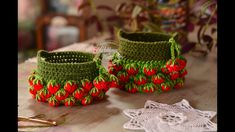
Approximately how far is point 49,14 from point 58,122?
2.16 m

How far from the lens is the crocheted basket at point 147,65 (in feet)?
3.05

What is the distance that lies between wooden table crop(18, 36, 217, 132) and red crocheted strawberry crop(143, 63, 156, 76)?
0.20ft

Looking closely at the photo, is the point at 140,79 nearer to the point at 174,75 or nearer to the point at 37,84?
the point at 174,75

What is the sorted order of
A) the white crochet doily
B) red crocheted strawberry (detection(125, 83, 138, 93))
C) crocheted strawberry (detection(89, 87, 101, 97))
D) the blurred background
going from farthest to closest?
the blurred background → red crocheted strawberry (detection(125, 83, 138, 93)) → crocheted strawberry (detection(89, 87, 101, 97)) → the white crochet doily

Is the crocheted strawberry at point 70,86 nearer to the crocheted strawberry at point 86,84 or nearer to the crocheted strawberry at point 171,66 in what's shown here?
the crocheted strawberry at point 86,84

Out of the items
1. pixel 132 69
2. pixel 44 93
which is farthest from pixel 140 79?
pixel 44 93

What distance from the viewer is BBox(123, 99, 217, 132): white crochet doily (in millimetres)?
749

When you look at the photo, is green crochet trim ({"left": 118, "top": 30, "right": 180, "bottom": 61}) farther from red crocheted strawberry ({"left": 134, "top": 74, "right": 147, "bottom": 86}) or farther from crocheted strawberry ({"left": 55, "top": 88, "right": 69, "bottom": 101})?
crocheted strawberry ({"left": 55, "top": 88, "right": 69, "bottom": 101})

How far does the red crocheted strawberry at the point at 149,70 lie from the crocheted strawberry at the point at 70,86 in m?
0.19

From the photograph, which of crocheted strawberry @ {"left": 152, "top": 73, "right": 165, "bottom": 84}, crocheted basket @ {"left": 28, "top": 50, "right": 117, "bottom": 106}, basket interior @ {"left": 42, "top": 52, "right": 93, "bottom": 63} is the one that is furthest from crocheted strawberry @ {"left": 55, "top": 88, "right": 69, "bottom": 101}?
crocheted strawberry @ {"left": 152, "top": 73, "right": 165, "bottom": 84}

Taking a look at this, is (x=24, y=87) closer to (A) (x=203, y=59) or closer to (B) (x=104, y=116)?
(B) (x=104, y=116)

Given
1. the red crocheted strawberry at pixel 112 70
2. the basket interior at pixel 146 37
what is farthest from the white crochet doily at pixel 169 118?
the basket interior at pixel 146 37

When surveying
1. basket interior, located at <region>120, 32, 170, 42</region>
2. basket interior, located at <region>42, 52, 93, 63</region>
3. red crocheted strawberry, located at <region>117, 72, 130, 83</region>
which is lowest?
red crocheted strawberry, located at <region>117, 72, 130, 83</region>
